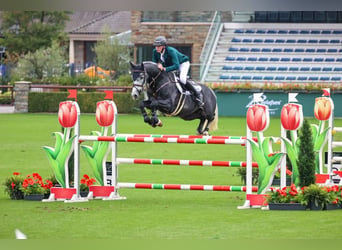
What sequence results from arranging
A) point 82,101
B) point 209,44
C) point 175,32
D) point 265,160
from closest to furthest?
1. point 265,160
2. point 82,101
3. point 209,44
4. point 175,32

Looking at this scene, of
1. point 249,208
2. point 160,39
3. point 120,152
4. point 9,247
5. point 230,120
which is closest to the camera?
point 9,247

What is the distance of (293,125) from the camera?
36.9 ft

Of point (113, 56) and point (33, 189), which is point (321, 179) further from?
point (113, 56)

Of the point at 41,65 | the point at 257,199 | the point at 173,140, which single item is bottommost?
the point at 257,199

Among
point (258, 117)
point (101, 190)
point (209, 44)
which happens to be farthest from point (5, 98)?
point (258, 117)

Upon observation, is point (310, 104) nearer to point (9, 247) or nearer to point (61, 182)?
point (61, 182)

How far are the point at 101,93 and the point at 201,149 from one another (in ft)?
38.7

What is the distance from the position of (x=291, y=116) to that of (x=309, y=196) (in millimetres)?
1073

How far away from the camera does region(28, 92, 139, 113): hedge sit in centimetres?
3294

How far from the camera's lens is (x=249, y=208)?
11117mm

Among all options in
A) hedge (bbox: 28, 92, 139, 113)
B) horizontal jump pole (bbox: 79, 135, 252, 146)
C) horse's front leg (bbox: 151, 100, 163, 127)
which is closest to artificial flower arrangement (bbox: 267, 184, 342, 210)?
horizontal jump pole (bbox: 79, 135, 252, 146)

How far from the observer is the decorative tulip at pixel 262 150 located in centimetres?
1096

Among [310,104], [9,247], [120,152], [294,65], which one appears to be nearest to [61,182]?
[9,247]

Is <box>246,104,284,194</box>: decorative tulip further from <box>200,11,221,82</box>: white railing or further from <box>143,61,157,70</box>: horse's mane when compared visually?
<box>200,11,221,82</box>: white railing
